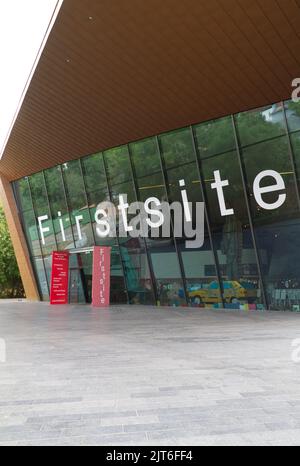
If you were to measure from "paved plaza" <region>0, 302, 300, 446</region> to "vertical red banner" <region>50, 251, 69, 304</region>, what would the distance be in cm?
1136

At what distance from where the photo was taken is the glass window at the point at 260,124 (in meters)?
14.0

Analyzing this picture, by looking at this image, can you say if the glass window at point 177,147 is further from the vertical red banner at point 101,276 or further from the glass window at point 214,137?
the vertical red banner at point 101,276

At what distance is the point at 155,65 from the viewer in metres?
11.9

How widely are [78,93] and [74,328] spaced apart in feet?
24.2

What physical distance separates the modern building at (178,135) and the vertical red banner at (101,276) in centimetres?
101

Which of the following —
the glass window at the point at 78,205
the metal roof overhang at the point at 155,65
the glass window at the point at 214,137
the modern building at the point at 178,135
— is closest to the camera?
the metal roof overhang at the point at 155,65

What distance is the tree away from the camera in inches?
1540

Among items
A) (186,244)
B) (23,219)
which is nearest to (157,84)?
(186,244)

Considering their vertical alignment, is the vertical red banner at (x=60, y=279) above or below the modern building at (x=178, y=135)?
below

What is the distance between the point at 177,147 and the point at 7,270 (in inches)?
1080
